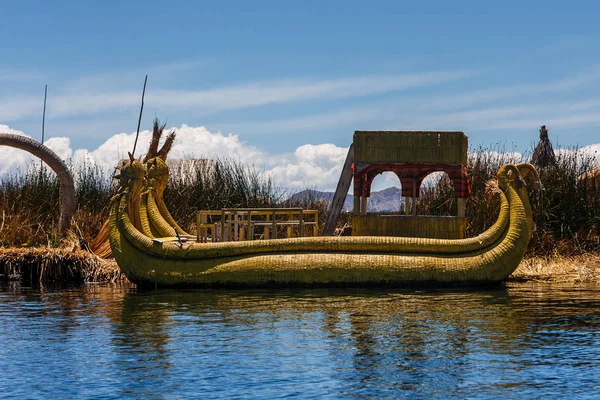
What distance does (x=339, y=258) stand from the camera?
57.4 feet

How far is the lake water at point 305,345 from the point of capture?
9.77 metres

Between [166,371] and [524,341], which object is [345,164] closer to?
[524,341]

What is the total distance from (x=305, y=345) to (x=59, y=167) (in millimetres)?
13159

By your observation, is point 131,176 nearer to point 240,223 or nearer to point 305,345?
point 240,223

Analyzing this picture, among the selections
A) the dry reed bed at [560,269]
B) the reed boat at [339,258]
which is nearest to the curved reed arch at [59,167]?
the reed boat at [339,258]

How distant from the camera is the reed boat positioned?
687 inches

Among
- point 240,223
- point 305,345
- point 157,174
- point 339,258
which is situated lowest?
point 305,345

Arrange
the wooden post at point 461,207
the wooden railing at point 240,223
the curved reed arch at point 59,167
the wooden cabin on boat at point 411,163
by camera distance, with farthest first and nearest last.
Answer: the curved reed arch at point 59,167, the wooden post at point 461,207, the wooden cabin on boat at point 411,163, the wooden railing at point 240,223

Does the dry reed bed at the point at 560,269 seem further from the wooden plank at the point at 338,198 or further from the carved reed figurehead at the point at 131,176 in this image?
the carved reed figurehead at the point at 131,176

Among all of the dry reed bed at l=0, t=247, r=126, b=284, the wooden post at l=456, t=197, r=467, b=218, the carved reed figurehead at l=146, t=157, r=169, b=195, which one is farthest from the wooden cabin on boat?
the dry reed bed at l=0, t=247, r=126, b=284

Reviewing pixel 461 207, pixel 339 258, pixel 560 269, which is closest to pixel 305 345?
pixel 339 258

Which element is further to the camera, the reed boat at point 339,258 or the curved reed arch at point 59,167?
the curved reed arch at point 59,167

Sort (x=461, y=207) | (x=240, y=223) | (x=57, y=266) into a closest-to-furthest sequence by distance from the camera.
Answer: (x=240, y=223)
(x=461, y=207)
(x=57, y=266)

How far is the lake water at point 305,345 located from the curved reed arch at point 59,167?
6.14 meters
